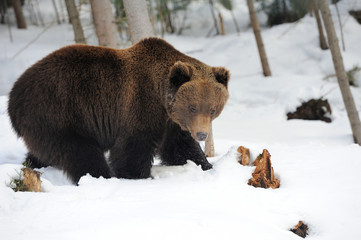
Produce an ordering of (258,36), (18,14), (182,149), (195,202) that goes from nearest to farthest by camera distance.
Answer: (195,202), (182,149), (258,36), (18,14)

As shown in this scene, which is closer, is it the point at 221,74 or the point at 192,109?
the point at 192,109

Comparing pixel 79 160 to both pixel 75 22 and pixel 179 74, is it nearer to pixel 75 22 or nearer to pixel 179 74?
pixel 179 74

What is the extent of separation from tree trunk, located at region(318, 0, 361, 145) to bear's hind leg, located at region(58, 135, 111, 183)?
5446 millimetres

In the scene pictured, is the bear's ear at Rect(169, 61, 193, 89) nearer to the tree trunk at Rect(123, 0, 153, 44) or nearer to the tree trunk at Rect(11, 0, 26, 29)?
the tree trunk at Rect(123, 0, 153, 44)

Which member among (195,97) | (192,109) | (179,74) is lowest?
(192,109)

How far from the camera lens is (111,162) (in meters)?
4.36

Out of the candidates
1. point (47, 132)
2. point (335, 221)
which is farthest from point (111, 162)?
point (335, 221)

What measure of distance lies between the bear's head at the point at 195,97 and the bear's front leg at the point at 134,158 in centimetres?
43

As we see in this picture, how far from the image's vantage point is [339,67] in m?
7.70

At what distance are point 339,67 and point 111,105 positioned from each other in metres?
5.19

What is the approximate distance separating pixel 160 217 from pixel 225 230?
1.53 feet

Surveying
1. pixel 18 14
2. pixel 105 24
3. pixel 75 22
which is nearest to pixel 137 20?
pixel 105 24

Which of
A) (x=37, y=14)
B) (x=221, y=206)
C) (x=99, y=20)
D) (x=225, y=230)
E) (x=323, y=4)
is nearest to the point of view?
(x=225, y=230)

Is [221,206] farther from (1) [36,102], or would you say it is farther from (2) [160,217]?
(1) [36,102]
